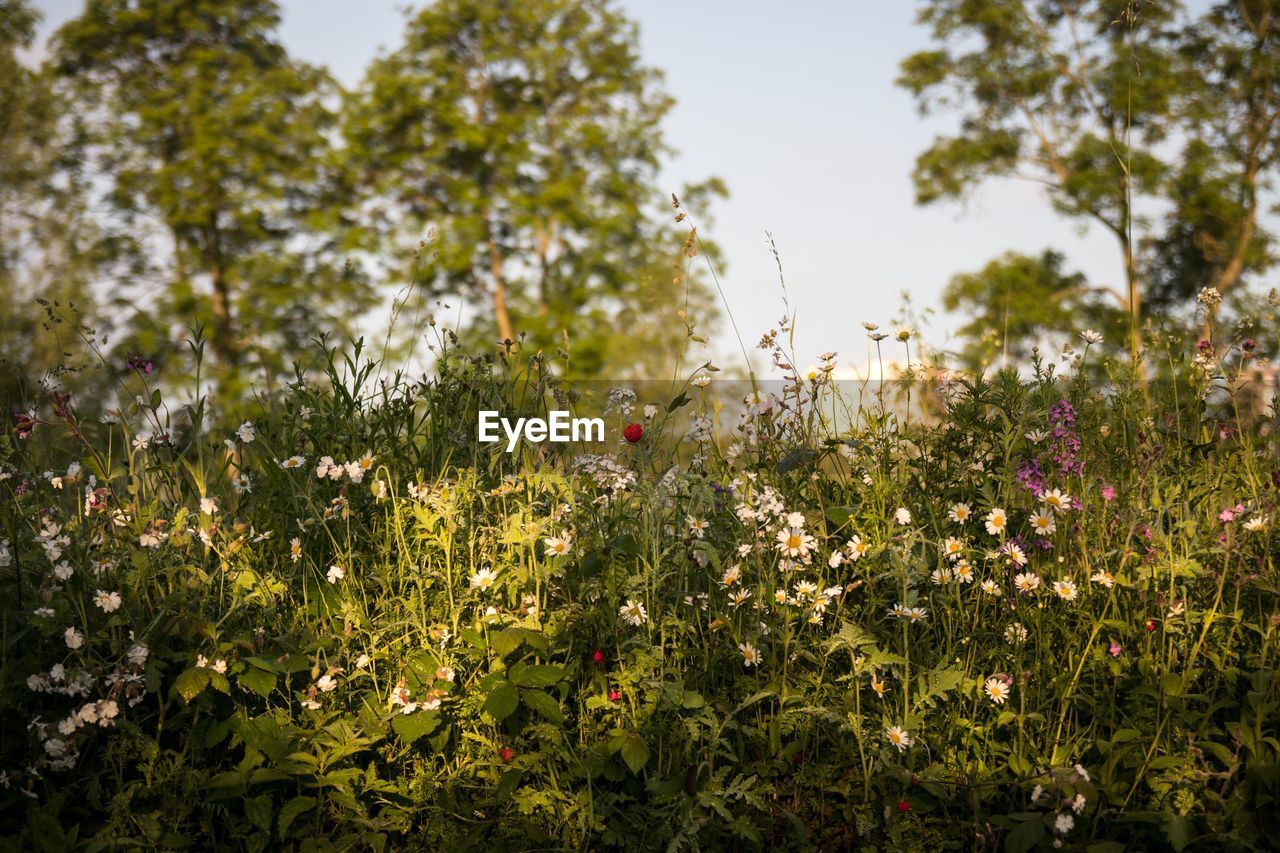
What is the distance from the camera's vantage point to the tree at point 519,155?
17641 millimetres

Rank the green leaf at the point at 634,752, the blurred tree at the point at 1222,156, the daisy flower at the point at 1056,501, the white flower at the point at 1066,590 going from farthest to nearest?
the blurred tree at the point at 1222,156
the daisy flower at the point at 1056,501
the white flower at the point at 1066,590
the green leaf at the point at 634,752

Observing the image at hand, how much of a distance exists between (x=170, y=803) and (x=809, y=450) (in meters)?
2.21

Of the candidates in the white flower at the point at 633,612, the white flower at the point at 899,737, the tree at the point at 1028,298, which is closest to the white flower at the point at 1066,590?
the white flower at the point at 899,737

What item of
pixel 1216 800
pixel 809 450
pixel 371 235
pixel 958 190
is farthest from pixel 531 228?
pixel 1216 800

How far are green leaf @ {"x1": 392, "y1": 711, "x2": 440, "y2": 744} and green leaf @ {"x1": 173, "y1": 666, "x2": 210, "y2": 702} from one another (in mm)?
510

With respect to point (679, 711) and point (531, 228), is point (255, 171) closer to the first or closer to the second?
point (531, 228)

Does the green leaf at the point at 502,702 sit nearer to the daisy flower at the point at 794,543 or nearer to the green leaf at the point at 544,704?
the green leaf at the point at 544,704

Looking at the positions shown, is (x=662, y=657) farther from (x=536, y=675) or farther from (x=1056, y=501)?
(x=1056, y=501)

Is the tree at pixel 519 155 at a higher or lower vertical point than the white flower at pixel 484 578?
higher

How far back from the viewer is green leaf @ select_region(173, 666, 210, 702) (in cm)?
267

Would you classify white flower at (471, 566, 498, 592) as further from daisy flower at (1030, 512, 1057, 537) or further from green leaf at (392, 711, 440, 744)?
daisy flower at (1030, 512, 1057, 537)

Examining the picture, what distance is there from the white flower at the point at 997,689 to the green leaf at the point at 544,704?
3.85ft

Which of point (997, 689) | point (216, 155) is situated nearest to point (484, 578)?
point (997, 689)

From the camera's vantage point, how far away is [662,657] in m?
2.77
